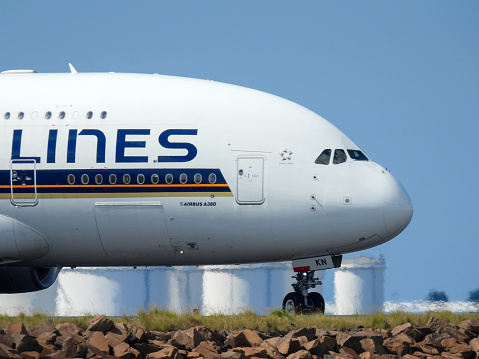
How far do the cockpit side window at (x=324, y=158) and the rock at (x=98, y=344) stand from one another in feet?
30.6

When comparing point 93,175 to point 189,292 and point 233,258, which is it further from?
point 189,292

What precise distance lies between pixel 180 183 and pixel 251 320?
5.48m

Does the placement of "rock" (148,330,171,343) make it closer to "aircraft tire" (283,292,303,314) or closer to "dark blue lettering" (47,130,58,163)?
"aircraft tire" (283,292,303,314)

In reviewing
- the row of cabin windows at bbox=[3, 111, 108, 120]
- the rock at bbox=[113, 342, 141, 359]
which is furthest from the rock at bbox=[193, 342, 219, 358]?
the row of cabin windows at bbox=[3, 111, 108, 120]

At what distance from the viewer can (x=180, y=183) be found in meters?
24.7

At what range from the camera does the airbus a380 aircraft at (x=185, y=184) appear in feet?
80.2

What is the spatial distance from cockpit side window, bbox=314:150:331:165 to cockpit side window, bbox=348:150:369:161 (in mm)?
661

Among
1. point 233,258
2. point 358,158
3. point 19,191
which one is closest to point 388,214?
point 358,158

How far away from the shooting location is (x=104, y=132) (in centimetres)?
2514

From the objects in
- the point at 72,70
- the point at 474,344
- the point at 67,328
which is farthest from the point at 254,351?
the point at 72,70

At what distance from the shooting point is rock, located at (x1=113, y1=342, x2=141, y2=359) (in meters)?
16.8

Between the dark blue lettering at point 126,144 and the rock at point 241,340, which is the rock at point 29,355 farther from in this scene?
the dark blue lettering at point 126,144

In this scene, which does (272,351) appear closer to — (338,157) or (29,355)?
(29,355)

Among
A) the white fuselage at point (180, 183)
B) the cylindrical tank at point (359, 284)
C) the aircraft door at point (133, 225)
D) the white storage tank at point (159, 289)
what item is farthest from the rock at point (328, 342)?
the cylindrical tank at point (359, 284)
